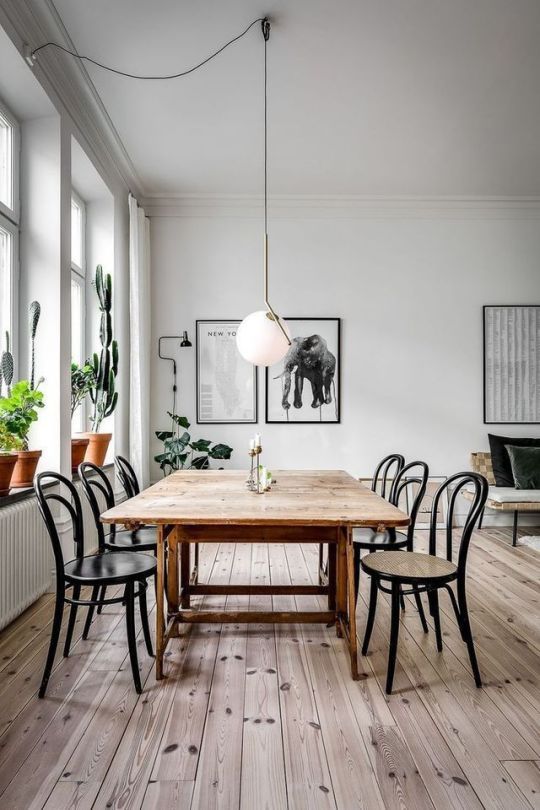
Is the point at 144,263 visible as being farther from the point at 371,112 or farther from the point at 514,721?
the point at 514,721

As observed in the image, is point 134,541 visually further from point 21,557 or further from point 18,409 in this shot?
point 18,409

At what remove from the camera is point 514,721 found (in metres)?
1.97

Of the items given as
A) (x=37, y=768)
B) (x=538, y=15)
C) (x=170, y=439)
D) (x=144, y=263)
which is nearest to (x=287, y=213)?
(x=144, y=263)

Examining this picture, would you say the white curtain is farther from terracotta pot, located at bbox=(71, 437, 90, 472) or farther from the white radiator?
the white radiator

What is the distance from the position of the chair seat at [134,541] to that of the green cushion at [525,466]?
347 centimetres

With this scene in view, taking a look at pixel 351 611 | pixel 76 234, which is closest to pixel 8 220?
pixel 76 234

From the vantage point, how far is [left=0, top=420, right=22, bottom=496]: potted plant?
2.73 m

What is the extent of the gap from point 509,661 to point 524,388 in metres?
3.51

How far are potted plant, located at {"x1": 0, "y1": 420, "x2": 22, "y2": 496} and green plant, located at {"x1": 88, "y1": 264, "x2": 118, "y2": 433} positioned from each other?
1194 mm

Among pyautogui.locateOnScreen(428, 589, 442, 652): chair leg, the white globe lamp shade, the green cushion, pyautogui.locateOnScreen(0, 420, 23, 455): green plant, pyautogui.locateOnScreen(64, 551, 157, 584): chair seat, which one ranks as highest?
the white globe lamp shade

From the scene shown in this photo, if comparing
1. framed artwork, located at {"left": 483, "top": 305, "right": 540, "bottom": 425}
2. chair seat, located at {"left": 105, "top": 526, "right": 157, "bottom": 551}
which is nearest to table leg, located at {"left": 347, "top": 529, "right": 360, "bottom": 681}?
chair seat, located at {"left": 105, "top": 526, "right": 157, "bottom": 551}

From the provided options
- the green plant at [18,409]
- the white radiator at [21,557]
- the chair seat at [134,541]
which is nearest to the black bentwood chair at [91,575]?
the chair seat at [134,541]

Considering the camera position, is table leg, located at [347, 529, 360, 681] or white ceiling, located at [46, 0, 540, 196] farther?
white ceiling, located at [46, 0, 540, 196]

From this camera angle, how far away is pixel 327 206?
5359mm
